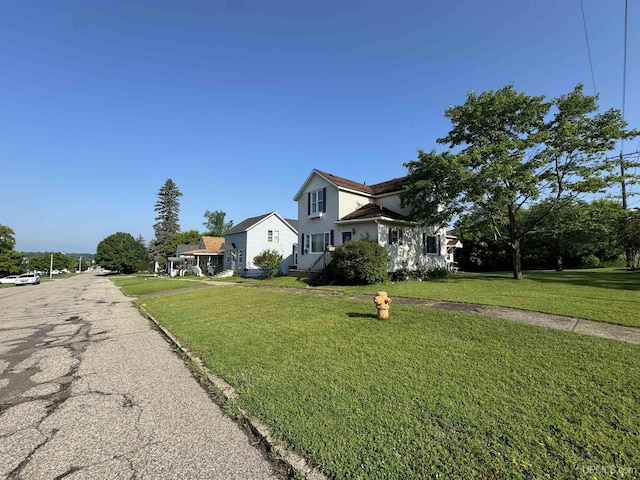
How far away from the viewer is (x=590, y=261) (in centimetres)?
2858

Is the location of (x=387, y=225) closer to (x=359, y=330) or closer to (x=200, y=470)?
(x=359, y=330)

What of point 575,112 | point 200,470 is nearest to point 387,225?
point 575,112

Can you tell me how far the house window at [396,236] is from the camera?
17297mm

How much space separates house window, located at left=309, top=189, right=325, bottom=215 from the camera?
66.3 feet

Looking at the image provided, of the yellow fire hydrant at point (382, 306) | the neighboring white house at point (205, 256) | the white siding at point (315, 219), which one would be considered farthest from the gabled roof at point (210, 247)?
the yellow fire hydrant at point (382, 306)

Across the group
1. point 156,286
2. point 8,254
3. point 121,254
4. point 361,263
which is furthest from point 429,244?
point 121,254

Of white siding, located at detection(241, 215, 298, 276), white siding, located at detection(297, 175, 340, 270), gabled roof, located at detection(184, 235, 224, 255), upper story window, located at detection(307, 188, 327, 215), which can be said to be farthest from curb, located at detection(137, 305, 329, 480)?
gabled roof, located at detection(184, 235, 224, 255)

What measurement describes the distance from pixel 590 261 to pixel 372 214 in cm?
2610

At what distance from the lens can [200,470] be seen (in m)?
2.57

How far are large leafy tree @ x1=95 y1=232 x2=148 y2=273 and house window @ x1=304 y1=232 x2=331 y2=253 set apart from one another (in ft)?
200

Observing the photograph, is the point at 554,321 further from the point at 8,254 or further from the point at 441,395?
the point at 8,254

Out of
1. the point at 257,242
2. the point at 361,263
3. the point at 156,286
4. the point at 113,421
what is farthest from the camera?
the point at 257,242

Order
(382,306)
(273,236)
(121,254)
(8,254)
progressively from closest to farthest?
(382,306) → (273,236) → (8,254) → (121,254)

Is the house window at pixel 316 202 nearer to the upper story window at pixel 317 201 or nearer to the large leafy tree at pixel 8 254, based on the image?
the upper story window at pixel 317 201
